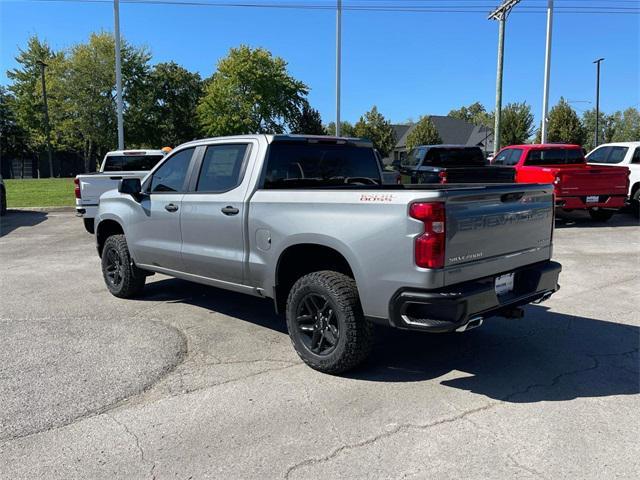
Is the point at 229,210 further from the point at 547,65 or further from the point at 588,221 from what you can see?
the point at 547,65

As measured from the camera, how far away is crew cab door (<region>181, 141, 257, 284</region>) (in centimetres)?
493

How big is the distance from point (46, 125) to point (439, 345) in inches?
2208

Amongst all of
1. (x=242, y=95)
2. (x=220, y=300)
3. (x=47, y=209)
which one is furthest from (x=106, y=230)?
(x=242, y=95)

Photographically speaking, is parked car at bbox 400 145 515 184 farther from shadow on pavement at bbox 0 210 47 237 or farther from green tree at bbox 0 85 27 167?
green tree at bbox 0 85 27 167

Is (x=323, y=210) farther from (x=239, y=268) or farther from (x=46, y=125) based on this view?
(x=46, y=125)

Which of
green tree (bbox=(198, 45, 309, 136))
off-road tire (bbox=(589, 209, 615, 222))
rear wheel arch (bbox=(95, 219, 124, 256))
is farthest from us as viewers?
green tree (bbox=(198, 45, 309, 136))

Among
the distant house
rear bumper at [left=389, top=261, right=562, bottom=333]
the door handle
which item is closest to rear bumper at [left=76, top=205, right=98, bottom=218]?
the door handle

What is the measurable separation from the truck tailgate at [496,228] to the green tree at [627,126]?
97318 mm

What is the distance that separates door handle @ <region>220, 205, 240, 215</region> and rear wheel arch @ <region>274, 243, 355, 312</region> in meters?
0.70

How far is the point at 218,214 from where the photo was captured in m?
5.10

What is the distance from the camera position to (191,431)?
3.40m

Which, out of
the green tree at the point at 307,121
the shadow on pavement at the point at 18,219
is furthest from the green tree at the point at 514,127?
the shadow on pavement at the point at 18,219

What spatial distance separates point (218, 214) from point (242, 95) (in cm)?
5614

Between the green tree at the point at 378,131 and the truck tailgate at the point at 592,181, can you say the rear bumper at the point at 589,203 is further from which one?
the green tree at the point at 378,131
